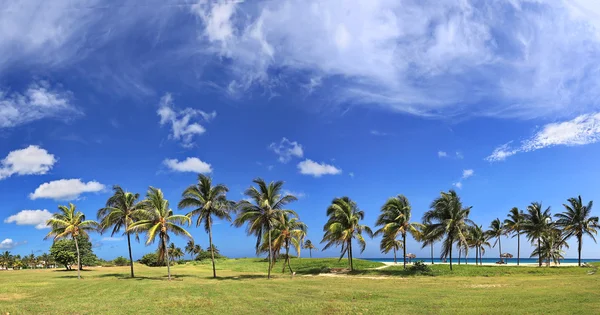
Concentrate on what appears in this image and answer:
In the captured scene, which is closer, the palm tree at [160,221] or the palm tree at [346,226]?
the palm tree at [160,221]

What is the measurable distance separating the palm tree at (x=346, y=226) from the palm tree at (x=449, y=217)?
934cm

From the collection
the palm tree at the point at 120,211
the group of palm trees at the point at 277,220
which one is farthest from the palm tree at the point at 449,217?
the palm tree at the point at 120,211

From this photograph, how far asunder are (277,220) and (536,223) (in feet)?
159

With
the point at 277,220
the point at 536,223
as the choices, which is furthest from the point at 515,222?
the point at 277,220

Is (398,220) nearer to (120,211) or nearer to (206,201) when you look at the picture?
(206,201)

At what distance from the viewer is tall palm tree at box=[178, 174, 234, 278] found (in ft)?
145

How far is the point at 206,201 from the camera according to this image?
44.5 m

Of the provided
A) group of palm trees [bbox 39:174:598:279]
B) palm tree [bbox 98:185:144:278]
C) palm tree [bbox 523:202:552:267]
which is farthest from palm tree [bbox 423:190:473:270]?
palm tree [bbox 98:185:144:278]

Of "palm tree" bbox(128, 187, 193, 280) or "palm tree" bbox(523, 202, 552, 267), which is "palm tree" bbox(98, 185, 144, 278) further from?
"palm tree" bbox(523, 202, 552, 267)

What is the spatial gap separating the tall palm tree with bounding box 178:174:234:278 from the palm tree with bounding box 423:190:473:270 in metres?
28.9

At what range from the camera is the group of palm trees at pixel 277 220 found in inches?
1714

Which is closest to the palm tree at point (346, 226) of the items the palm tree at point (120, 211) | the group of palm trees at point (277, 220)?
the group of palm trees at point (277, 220)

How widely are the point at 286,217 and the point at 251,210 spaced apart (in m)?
5.75

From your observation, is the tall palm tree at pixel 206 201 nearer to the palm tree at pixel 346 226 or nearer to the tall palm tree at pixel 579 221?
the palm tree at pixel 346 226
